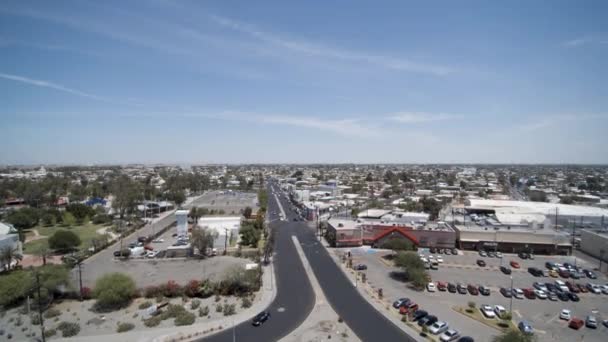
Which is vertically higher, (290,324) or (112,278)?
(112,278)

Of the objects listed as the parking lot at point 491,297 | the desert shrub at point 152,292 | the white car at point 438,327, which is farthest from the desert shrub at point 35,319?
the white car at point 438,327

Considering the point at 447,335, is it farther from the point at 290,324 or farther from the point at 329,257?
the point at 329,257

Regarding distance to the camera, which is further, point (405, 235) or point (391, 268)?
point (405, 235)

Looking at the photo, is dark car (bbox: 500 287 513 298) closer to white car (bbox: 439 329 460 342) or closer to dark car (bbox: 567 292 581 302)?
dark car (bbox: 567 292 581 302)

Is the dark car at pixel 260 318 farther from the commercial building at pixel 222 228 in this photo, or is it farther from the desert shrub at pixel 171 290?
the commercial building at pixel 222 228

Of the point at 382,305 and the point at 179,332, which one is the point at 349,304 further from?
the point at 179,332

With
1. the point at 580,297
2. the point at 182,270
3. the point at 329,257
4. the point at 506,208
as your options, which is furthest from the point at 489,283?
the point at 506,208
